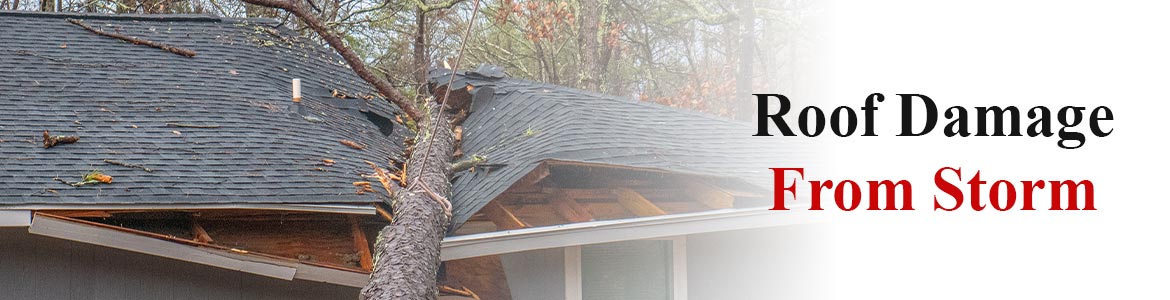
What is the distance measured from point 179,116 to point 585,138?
8.99 ft

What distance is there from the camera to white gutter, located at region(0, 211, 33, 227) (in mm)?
4977

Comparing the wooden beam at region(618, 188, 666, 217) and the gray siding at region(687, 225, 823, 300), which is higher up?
the wooden beam at region(618, 188, 666, 217)

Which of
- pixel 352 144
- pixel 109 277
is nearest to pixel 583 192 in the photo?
pixel 352 144

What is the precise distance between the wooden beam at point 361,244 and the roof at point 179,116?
0.28 metres

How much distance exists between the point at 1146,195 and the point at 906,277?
1156mm

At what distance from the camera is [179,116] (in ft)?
22.0

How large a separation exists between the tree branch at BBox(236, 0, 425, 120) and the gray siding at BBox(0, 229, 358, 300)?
2.68 metres

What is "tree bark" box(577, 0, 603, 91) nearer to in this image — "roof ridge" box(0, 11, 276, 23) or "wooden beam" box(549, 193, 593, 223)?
"roof ridge" box(0, 11, 276, 23)

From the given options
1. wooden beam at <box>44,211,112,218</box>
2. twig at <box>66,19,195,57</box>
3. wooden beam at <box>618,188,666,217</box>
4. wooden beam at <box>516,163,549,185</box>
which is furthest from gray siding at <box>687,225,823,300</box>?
twig at <box>66,19,195,57</box>

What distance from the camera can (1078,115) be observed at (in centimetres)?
462

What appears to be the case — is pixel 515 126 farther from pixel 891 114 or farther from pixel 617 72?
pixel 617 72

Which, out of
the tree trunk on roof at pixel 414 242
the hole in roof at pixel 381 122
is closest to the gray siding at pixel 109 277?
the tree trunk on roof at pixel 414 242

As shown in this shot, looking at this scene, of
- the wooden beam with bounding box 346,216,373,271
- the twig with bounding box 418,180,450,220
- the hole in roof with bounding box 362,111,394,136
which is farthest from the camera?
the hole in roof with bounding box 362,111,394,136

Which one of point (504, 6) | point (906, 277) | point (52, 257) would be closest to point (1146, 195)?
point (906, 277)
